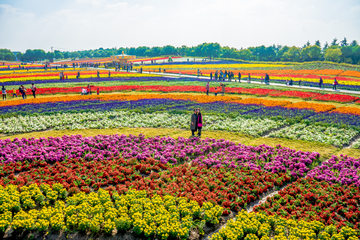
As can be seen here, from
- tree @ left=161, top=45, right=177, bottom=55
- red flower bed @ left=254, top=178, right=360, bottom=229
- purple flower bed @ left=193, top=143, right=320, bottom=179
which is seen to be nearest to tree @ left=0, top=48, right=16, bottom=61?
tree @ left=161, top=45, right=177, bottom=55

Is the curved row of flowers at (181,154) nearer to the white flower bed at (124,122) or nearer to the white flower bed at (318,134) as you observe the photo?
the white flower bed at (318,134)

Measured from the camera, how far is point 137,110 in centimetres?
2238

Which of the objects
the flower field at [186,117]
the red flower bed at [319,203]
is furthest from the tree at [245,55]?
the red flower bed at [319,203]

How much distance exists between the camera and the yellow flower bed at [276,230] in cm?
690

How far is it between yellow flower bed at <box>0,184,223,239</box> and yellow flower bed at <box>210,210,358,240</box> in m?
0.80

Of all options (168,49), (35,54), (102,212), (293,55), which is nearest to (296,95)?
(102,212)

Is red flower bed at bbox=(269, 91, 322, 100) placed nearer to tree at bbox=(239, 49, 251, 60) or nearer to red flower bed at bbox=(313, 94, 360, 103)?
red flower bed at bbox=(313, 94, 360, 103)

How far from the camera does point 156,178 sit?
1071 cm

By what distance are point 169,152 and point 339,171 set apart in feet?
24.0

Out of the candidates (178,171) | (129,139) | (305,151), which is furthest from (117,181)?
(305,151)

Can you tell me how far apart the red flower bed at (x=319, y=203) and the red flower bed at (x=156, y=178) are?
799 millimetres

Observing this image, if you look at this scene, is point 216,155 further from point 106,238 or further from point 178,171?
point 106,238

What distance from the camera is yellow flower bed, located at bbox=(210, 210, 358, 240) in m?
→ 6.90

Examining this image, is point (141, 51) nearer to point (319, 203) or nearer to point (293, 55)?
point (293, 55)
